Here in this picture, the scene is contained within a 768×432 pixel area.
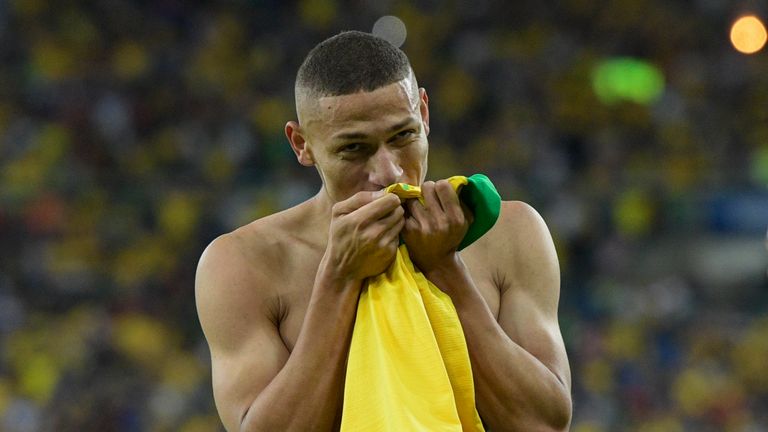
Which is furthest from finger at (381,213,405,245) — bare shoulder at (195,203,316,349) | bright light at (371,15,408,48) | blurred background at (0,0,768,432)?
bright light at (371,15,408,48)

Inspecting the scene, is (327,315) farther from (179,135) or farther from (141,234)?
(179,135)

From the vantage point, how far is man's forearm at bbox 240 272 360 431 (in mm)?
1948

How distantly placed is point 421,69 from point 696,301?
2239 millimetres

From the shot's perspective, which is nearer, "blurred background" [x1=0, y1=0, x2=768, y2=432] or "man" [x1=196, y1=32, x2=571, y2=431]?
"man" [x1=196, y1=32, x2=571, y2=431]

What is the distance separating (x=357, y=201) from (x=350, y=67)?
11.1 inches

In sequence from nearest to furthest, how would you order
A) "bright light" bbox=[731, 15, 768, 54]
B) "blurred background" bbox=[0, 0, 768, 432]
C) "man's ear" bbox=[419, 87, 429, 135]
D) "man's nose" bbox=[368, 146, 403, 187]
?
"man's nose" bbox=[368, 146, 403, 187], "man's ear" bbox=[419, 87, 429, 135], "blurred background" bbox=[0, 0, 768, 432], "bright light" bbox=[731, 15, 768, 54]

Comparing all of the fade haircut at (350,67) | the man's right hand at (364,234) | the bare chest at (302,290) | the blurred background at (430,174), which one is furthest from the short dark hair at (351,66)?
the blurred background at (430,174)

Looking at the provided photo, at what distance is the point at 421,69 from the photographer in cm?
738

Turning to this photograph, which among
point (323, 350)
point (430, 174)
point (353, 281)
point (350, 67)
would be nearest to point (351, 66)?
point (350, 67)

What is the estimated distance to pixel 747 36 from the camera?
24.7ft

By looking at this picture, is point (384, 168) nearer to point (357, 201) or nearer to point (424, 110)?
point (357, 201)

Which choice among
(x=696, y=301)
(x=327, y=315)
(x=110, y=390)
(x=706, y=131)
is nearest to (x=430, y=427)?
(x=327, y=315)

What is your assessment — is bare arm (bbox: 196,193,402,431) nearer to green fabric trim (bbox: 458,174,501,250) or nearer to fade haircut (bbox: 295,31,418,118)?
green fabric trim (bbox: 458,174,501,250)

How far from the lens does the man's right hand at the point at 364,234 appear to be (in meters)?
1.92
